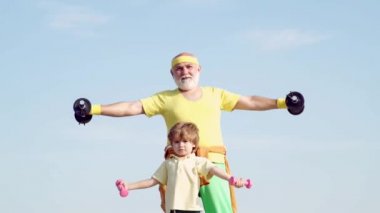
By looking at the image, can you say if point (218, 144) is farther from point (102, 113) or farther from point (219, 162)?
point (102, 113)

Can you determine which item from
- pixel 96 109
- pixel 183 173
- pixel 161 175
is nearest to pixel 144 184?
pixel 161 175

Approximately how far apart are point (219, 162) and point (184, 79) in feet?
3.37

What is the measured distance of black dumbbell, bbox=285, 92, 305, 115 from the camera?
828 centimetres

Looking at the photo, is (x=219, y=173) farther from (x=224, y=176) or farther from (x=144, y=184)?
(x=144, y=184)

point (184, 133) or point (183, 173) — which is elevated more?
point (184, 133)

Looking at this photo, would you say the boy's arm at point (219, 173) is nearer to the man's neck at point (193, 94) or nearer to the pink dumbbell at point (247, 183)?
the pink dumbbell at point (247, 183)

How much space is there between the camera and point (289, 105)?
830 centimetres

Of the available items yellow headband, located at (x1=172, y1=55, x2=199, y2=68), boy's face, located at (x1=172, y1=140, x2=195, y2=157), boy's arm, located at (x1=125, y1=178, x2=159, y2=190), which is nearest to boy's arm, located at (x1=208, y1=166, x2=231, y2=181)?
boy's face, located at (x1=172, y1=140, x2=195, y2=157)

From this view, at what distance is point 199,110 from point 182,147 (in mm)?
1004

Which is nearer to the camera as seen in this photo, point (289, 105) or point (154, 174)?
point (154, 174)

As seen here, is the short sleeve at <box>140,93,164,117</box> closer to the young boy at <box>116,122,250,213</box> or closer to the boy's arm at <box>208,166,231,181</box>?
the young boy at <box>116,122,250,213</box>

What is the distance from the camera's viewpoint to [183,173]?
704 centimetres

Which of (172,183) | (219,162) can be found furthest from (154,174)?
(219,162)

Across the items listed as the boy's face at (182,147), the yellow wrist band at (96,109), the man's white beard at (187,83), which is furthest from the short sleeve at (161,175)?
the yellow wrist band at (96,109)
